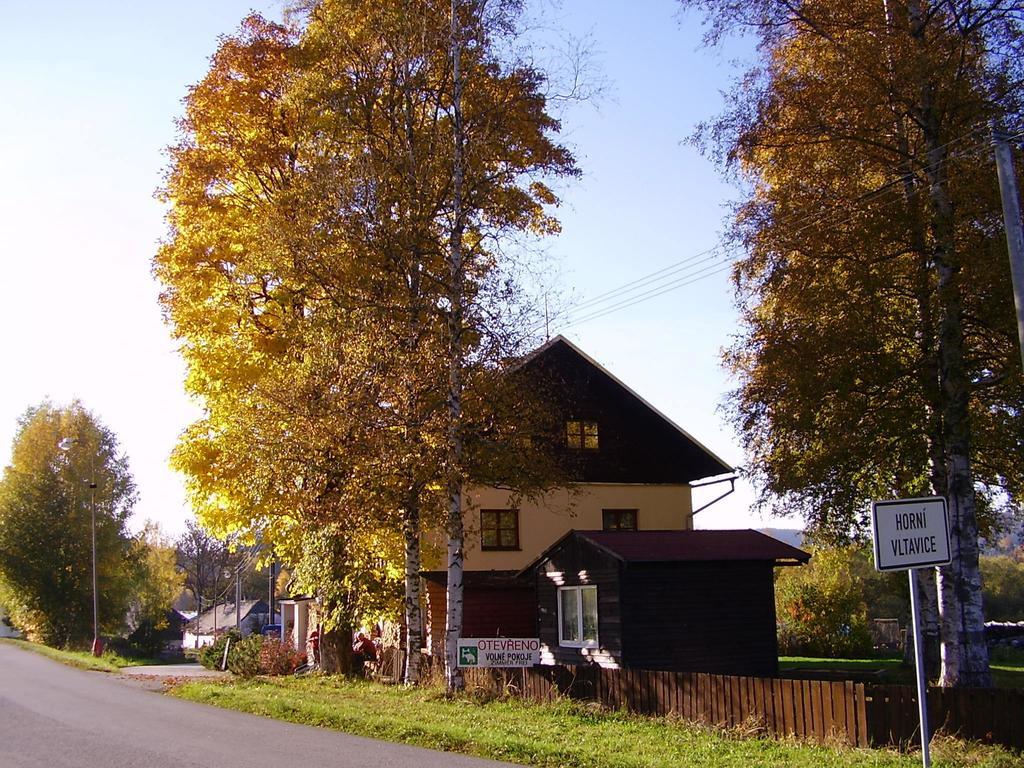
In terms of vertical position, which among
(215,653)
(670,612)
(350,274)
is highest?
(350,274)

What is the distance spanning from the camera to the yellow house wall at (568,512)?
30.9 metres

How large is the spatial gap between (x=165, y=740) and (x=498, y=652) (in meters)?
6.32

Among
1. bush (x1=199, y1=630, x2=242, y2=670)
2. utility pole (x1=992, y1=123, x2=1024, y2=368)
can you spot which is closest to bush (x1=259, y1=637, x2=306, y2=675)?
bush (x1=199, y1=630, x2=242, y2=670)

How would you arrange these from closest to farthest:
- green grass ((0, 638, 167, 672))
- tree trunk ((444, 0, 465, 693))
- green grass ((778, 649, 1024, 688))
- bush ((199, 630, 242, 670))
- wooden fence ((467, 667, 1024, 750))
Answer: wooden fence ((467, 667, 1024, 750)) → tree trunk ((444, 0, 465, 693)) → green grass ((778, 649, 1024, 688)) → bush ((199, 630, 242, 670)) → green grass ((0, 638, 167, 672))

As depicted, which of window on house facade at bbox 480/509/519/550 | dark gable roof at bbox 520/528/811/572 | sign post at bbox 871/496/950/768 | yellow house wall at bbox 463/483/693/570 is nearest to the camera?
sign post at bbox 871/496/950/768

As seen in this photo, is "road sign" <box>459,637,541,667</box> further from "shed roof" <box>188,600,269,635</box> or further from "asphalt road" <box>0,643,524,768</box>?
"shed roof" <box>188,600,269,635</box>

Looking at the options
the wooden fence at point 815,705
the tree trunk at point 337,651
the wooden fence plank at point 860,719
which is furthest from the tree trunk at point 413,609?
the wooden fence plank at point 860,719

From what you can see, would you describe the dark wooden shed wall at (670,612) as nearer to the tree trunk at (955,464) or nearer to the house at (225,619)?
the tree trunk at (955,464)

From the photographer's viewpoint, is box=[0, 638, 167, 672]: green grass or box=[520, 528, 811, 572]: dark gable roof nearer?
box=[520, 528, 811, 572]: dark gable roof

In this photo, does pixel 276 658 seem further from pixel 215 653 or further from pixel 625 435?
pixel 625 435

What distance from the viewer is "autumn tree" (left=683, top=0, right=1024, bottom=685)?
54.7ft

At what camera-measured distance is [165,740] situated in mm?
14234

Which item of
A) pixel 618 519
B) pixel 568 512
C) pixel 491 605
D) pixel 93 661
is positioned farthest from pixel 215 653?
pixel 618 519

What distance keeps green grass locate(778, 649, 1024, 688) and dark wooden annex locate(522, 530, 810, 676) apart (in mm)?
3110
